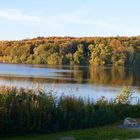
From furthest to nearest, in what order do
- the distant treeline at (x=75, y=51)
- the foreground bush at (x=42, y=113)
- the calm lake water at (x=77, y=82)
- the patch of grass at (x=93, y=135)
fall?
1. the distant treeline at (x=75, y=51)
2. the calm lake water at (x=77, y=82)
3. the foreground bush at (x=42, y=113)
4. the patch of grass at (x=93, y=135)

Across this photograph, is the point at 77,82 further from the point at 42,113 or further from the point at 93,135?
the point at 93,135

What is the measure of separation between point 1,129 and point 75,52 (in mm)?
110761

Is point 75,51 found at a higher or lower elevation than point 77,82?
higher

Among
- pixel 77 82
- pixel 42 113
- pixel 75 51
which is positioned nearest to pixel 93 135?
pixel 42 113

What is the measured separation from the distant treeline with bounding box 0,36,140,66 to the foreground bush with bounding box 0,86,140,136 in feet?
330

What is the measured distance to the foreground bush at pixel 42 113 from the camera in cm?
1192

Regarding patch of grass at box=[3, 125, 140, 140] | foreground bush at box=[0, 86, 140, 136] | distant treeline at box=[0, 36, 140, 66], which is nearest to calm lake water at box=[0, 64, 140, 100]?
foreground bush at box=[0, 86, 140, 136]

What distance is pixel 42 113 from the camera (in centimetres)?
1231

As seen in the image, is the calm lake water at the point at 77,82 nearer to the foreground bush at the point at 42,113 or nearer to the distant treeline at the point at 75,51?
the foreground bush at the point at 42,113

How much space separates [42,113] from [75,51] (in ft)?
364

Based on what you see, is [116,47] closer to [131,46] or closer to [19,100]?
[131,46]

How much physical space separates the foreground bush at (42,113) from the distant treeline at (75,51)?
101 meters

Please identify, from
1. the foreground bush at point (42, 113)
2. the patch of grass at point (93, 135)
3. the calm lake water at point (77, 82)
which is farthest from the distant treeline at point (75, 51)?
the patch of grass at point (93, 135)

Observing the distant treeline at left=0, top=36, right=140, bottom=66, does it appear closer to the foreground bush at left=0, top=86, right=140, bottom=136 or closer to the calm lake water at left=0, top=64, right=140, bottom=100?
the calm lake water at left=0, top=64, right=140, bottom=100
